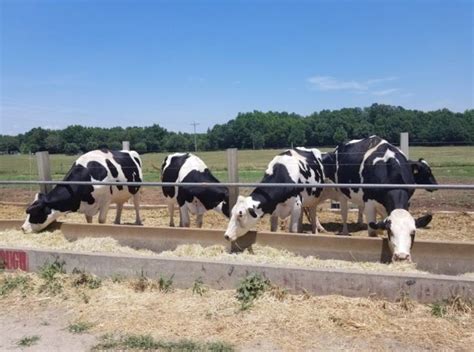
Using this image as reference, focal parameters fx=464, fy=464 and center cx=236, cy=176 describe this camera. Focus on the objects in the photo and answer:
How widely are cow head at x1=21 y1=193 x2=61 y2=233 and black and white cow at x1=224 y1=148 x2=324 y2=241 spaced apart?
11.1 ft

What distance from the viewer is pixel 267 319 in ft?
14.0

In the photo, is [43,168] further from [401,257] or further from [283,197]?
[401,257]

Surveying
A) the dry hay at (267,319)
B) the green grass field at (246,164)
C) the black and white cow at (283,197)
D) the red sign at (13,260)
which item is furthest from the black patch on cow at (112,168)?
the green grass field at (246,164)

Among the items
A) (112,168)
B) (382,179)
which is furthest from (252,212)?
(112,168)

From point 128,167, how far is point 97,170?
1.26 metres

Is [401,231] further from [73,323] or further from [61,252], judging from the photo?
[61,252]

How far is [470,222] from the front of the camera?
370 inches

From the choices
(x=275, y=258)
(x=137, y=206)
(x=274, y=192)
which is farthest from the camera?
(x=137, y=206)

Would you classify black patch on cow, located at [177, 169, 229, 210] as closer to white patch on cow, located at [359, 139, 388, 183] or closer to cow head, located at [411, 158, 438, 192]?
white patch on cow, located at [359, 139, 388, 183]

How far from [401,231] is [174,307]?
2.76 meters

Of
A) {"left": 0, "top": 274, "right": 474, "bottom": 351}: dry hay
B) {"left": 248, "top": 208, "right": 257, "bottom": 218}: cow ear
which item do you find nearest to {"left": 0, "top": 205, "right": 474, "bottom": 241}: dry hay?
{"left": 248, "top": 208, "right": 257, "bottom": 218}: cow ear

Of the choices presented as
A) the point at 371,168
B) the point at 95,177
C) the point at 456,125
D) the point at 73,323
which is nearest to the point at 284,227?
the point at 371,168

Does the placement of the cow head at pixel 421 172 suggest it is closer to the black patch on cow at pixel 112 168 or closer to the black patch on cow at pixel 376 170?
the black patch on cow at pixel 376 170

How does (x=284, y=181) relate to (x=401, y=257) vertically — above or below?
above
